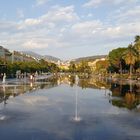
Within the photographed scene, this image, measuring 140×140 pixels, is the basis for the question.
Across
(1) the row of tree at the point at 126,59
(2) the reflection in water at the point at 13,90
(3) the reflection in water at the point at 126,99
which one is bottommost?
(3) the reflection in water at the point at 126,99

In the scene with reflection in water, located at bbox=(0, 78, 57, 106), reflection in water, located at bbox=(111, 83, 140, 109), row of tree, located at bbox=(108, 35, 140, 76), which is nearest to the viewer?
reflection in water, located at bbox=(111, 83, 140, 109)

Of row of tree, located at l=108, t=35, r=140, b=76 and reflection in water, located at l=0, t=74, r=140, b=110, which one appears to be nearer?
reflection in water, located at l=0, t=74, r=140, b=110

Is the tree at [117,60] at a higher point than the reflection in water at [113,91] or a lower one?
higher

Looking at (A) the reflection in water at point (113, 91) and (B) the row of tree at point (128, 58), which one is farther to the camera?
(B) the row of tree at point (128, 58)

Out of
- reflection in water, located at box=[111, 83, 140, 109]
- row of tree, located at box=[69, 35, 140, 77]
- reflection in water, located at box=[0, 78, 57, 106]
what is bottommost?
reflection in water, located at box=[111, 83, 140, 109]

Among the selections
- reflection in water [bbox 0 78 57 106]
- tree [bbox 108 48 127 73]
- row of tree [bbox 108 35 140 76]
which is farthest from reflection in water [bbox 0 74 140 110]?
tree [bbox 108 48 127 73]

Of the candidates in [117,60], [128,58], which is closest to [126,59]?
[128,58]

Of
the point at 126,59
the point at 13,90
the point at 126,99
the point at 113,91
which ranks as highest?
the point at 126,59

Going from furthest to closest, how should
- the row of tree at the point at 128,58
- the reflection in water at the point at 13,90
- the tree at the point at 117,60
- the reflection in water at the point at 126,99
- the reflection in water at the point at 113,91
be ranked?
the tree at the point at 117,60, the row of tree at the point at 128,58, the reflection in water at the point at 13,90, the reflection in water at the point at 113,91, the reflection in water at the point at 126,99

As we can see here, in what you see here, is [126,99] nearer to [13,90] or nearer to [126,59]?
[13,90]

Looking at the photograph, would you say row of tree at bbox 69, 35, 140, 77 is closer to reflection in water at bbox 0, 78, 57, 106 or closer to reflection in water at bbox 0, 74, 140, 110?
reflection in water at bbox 0, 74, 140, 110

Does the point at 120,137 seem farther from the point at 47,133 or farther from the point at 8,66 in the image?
the point at 8,66

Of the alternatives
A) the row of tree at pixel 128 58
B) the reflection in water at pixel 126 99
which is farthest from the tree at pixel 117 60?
the reflection in water at pixel 126 99

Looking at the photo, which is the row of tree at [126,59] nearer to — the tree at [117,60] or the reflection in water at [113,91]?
the tree at [117,60]
